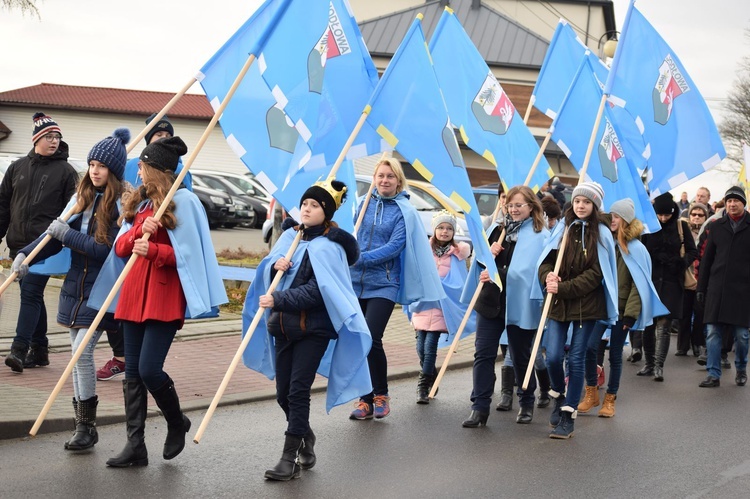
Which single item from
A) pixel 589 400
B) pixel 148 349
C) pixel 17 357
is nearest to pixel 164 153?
pixel 148 349

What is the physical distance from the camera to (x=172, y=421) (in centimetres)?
651

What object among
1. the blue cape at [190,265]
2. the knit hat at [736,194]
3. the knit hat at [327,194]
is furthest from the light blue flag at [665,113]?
the blue cape at [190,265]

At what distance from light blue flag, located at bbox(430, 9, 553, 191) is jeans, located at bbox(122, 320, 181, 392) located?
4724 millimetres

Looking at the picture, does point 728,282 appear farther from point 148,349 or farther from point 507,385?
point 148,349

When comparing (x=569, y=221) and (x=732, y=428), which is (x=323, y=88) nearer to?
(x=569, y=221)

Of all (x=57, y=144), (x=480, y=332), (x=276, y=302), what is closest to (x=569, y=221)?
(x=480, y=332)

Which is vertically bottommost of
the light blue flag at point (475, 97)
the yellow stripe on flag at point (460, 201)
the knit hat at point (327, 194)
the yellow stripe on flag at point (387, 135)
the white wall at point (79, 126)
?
the knit hat at point (327, 194)

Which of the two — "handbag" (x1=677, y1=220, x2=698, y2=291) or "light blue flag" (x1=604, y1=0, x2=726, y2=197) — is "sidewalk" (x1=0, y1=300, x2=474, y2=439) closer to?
"handbag" (x1=677, y1=220, x2=698, y2=291)

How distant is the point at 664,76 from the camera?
11148 mm

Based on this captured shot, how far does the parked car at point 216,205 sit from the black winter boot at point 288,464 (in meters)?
23.0

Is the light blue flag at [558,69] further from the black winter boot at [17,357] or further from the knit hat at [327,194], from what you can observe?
the black winter boot at [17,357]

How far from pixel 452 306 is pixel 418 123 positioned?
2.08m

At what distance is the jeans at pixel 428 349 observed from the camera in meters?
9.64

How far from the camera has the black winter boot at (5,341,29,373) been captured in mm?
8734
